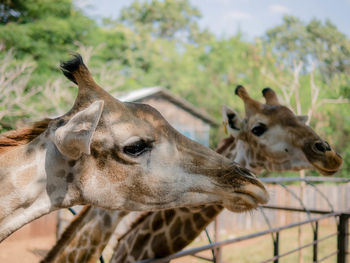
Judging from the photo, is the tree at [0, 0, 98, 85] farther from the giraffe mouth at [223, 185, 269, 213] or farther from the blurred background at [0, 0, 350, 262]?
the giraffe mouth at [223, 185, 269, 213]

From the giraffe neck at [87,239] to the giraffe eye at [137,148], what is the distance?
795 millimetres

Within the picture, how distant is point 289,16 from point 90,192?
37515 millimetres

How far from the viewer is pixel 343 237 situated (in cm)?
438

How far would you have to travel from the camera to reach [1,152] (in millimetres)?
1726

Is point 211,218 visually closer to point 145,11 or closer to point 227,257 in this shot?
point 227,257

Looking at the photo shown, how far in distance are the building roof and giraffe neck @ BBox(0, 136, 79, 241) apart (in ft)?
44.5

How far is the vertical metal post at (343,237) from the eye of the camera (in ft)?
14.2

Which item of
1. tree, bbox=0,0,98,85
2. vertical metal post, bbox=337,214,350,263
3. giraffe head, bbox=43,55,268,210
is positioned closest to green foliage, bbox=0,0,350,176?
tree, bbox=0,0,98,85

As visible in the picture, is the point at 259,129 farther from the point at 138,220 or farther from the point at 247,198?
the point at 247,198

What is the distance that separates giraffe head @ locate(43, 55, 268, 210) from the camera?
66.7 inches

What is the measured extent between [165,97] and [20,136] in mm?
16969

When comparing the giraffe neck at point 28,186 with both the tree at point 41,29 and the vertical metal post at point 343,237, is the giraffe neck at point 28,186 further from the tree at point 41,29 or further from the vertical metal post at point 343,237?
the tree at point 41,29

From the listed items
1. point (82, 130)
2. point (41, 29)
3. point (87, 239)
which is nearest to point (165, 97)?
point (41, 29)

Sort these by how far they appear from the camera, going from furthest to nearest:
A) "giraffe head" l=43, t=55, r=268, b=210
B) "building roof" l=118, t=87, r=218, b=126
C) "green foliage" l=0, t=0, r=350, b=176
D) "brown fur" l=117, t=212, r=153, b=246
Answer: "building roof" l=118, t=87, r=218, b=126 < "green foliage" l=0, t=0, r=350, b=176 < "brown fur" l=117, t=212, r=153, b=246 < "giraffe head" l=43, t=55, r=268, b=210
